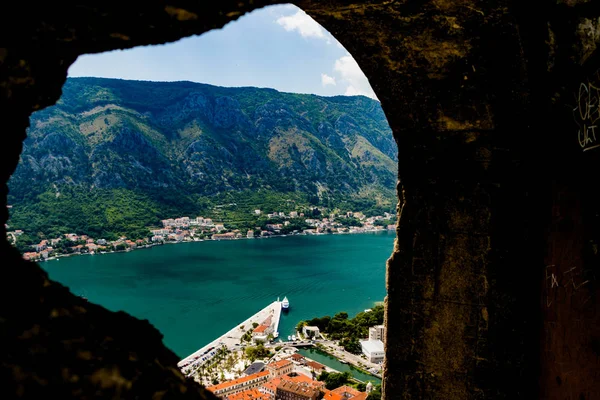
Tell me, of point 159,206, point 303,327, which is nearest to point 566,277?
point 303,327

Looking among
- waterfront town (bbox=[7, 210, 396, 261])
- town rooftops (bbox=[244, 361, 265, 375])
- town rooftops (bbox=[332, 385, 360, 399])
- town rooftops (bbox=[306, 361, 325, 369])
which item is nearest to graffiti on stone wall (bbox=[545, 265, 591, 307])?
town rooftops (bbox=[332, 385, 360, 399])

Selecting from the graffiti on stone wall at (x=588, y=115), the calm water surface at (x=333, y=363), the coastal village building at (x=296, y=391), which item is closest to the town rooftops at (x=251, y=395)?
the coastal village building at (x=296, y=391)

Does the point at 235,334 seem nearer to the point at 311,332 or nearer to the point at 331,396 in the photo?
the point at 311,332

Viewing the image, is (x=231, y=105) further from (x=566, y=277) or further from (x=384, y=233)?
(x=566, y=277)

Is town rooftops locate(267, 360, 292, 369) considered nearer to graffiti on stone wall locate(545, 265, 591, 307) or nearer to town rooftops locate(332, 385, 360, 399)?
town rooftops locate(332, 385, 360, 399)

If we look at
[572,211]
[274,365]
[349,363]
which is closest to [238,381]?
[274,365]

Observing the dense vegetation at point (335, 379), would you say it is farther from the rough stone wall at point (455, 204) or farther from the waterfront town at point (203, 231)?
the waterfront town at point (203, 231)
